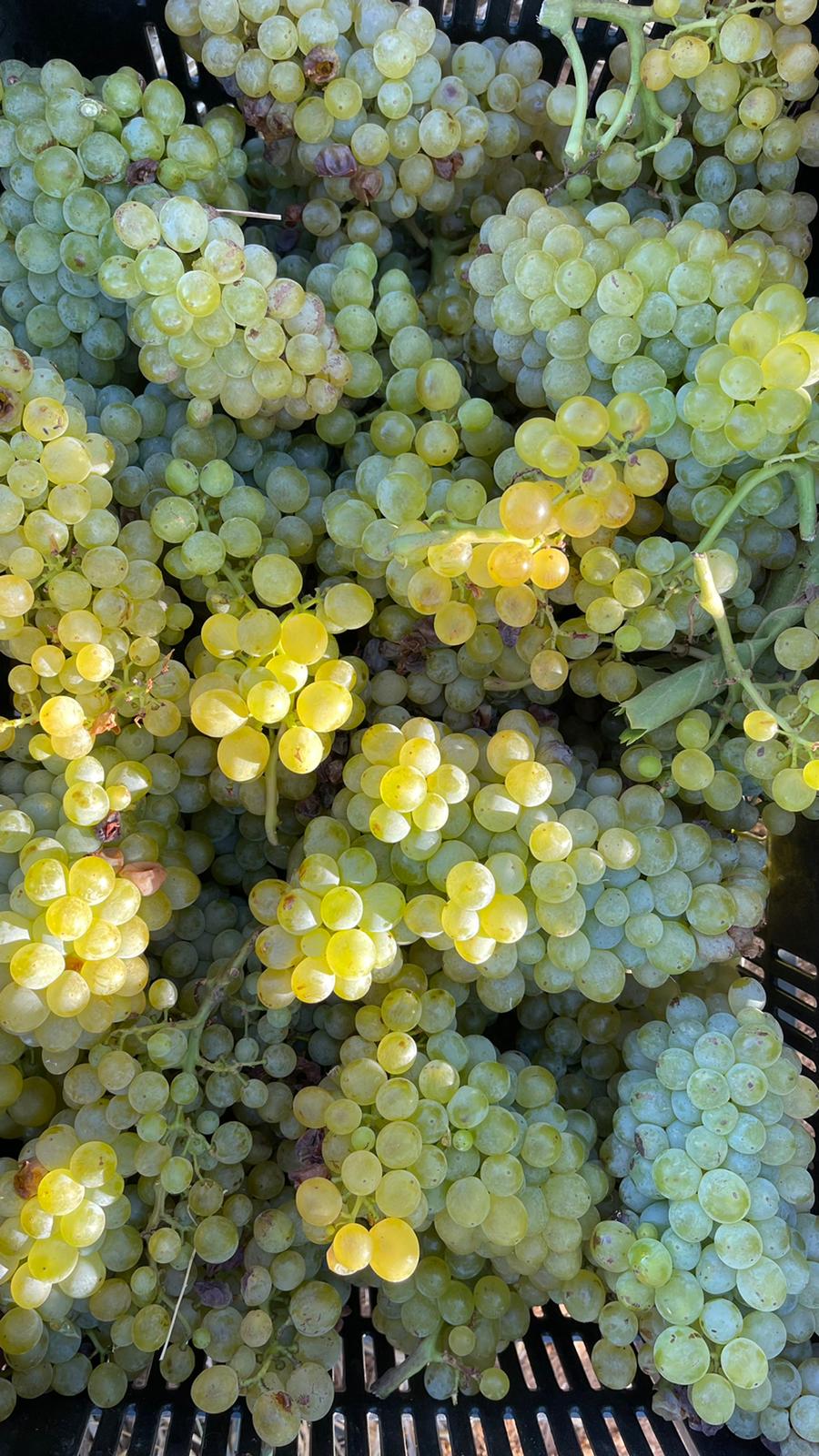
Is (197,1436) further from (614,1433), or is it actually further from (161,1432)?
(614,1433)

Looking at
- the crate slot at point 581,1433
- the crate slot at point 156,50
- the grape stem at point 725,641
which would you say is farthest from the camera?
the crate slot at point 156,50

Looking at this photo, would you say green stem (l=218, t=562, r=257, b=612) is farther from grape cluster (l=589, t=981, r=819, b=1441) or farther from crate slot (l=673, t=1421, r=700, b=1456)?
crate slot (l=673, t=1421, r=700, b=1456)

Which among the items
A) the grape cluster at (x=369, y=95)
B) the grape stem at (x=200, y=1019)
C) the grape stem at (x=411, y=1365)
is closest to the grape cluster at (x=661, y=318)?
the grape cluster at (x=369, y=95)

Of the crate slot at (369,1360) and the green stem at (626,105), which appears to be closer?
the green stem at (626,105)

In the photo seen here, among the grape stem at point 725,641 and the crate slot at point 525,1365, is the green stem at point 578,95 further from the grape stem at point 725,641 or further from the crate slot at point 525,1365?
the crate slot at point 525,1365

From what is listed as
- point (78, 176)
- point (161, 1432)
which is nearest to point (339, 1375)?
point (161, 1432)

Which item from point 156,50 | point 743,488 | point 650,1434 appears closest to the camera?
point 743,488
